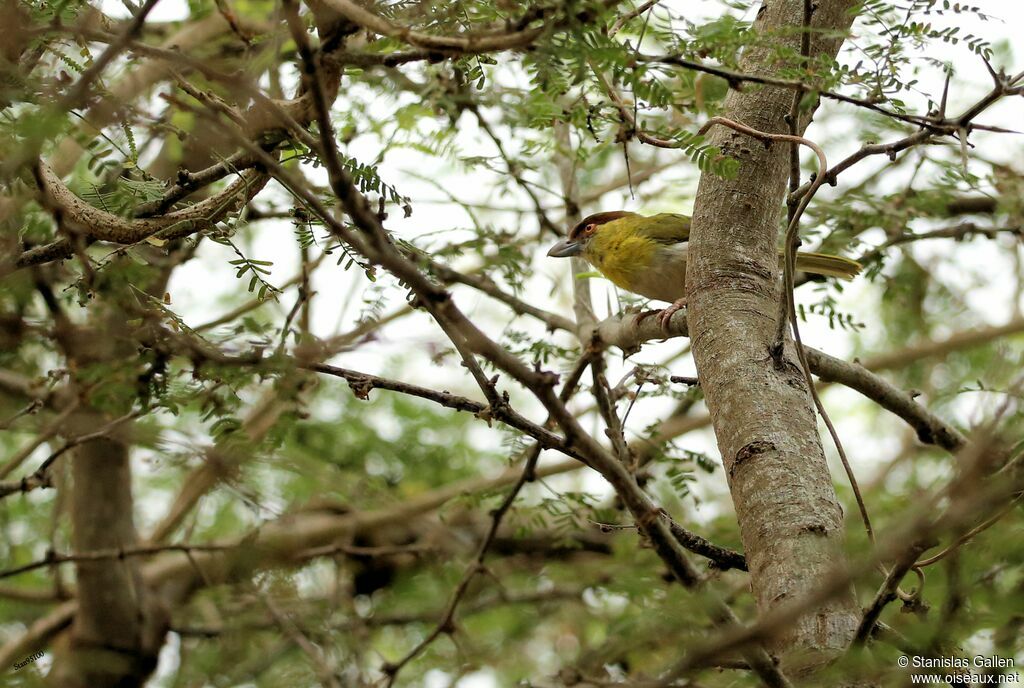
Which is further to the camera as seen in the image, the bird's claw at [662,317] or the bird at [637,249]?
the bird at [637,249]

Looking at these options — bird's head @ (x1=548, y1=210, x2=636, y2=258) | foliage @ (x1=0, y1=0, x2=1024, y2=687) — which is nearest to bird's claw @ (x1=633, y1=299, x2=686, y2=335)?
foliage @ (x1=0, y1=0, x2=1024, y2=687)

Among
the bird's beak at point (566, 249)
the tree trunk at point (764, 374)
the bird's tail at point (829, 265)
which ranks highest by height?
the bird's beak at point (566, 249)

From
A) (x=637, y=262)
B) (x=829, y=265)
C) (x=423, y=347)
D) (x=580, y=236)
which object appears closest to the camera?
(x=423, y=347)

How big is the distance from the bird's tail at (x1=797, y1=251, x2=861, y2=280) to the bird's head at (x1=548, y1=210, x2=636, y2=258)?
1375 mm

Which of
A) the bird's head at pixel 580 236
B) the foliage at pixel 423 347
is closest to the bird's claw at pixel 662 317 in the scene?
the foliage at pixel 423 347

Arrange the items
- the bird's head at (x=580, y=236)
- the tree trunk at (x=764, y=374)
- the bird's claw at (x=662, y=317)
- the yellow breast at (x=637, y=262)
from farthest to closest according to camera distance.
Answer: the bird's head at (x=580, y=236), the yellow breast at (x=637, y=262), the bird's claw at (x=662, y=317), the tree trunk at (x=764, y=374)

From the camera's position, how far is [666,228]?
536 centimetres

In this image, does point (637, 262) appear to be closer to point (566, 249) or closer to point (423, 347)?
point (566, 249)

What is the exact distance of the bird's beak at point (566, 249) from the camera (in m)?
5.56

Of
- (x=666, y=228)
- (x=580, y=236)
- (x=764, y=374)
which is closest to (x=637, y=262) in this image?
(x=666, y=228)

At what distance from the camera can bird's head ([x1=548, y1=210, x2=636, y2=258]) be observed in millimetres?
5531

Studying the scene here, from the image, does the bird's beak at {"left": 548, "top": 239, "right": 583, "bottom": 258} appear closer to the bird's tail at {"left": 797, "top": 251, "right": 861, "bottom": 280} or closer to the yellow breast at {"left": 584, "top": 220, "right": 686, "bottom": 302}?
the yellow breast at {"left": 584, "top": 220, "right": 686, "bottom": 302}

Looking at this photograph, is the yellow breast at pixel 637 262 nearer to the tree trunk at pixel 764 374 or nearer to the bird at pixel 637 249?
the bird at pixel 637 249

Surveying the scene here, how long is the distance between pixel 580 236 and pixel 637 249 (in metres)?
0.42
